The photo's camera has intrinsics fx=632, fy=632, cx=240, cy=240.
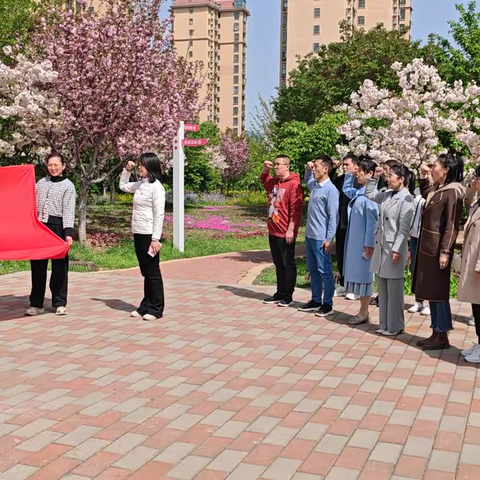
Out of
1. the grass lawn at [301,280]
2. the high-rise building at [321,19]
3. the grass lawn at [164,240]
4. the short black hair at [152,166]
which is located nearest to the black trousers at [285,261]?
the grass lawn at [301,280]

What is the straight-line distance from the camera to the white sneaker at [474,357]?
585cm

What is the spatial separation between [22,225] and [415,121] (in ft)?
26.5

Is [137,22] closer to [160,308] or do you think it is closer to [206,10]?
[160,308]

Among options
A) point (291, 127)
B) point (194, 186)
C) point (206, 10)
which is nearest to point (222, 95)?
point (206, 10)

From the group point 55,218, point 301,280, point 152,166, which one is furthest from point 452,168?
point 301,280

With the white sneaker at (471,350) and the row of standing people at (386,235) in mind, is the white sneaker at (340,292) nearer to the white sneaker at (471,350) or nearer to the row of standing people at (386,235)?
the row of standing people at (386,235)

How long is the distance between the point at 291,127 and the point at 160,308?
1380cm

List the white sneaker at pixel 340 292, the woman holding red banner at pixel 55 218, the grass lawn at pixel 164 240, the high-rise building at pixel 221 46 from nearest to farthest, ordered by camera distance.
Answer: the woman holding red banner at pixel 55 218 → the white sneaker at pixel 340 292 → the grass lawn at pixel 164 240 → the high-rise building at pixel 221 46

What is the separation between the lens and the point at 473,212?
19.2ft

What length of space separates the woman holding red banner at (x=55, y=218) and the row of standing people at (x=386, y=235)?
261 cm

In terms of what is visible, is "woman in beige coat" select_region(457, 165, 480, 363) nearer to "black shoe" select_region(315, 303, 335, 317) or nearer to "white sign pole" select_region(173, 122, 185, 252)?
"black shoe" select_region(315, 303, 335, 317)

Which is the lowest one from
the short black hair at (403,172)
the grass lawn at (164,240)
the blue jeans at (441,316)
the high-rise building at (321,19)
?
the grass lawn at (164,240)

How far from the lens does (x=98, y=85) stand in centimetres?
1528

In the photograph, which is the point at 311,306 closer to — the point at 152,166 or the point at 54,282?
the point at 152,166
